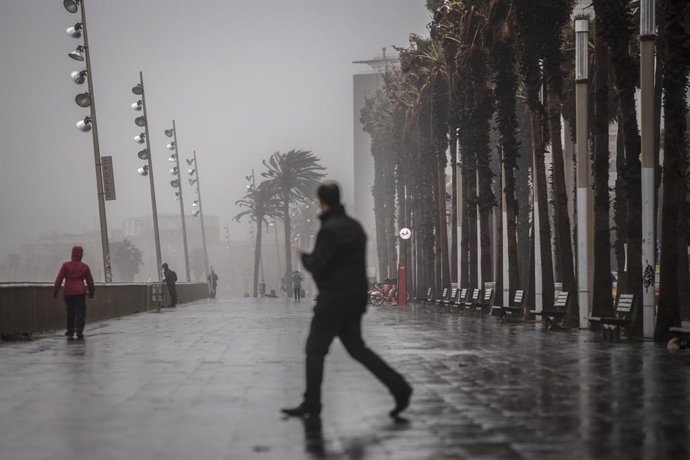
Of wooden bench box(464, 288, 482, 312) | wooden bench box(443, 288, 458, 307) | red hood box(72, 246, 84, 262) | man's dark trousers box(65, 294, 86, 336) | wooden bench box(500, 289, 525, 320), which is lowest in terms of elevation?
wooden bench box(443, 288, 458, 307)

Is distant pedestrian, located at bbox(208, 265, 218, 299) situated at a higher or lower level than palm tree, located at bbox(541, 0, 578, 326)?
lower

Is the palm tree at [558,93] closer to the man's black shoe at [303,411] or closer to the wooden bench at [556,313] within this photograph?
the wooden bench at [556,313]

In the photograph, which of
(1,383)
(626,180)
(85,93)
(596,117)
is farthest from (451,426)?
(85,93)

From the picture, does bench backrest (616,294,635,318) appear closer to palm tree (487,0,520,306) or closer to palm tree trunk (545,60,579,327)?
palm tree trunk (545,60,579,327)

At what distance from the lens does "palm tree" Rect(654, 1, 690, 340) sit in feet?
77.3

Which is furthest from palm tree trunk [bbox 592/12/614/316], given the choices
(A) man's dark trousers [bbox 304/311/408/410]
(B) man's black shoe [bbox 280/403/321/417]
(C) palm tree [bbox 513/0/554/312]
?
(B) man's black shoe [bbox 280/403/321/417]

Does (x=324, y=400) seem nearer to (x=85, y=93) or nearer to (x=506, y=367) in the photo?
(x=506, y=367)

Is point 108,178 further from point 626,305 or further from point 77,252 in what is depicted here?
point 626,305

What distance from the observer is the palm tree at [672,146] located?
2356 cm

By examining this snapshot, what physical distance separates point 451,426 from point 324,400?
2518mm

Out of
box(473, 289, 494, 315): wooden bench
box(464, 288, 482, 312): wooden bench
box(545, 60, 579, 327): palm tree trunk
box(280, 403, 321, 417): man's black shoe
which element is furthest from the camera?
box(464, 288, 482, 312): wooden bench

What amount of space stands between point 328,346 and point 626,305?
15.4 meters

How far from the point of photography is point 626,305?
25922mm

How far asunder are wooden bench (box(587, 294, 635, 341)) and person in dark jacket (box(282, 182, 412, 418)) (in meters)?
14.3
